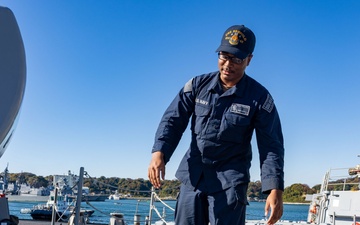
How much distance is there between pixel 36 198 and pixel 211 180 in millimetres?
66401

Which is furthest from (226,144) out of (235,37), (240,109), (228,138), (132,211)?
(132,211)

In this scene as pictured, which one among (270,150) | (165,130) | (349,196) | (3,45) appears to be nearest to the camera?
(3,45)

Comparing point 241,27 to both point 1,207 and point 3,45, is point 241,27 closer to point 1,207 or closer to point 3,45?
point 3,45

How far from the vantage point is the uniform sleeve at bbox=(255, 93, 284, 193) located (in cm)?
233

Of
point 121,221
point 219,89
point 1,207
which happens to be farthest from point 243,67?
point 121,221

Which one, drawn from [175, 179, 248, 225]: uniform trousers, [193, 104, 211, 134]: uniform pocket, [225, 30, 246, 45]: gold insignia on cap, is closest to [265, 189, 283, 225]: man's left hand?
[175, 179, 248, 225]: uniform trousers

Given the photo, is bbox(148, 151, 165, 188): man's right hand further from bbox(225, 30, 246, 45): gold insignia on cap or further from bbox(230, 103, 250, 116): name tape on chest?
bbox(225, 30, 246, 45): gold insignia on cap

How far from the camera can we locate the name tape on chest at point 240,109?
2453 millimetres

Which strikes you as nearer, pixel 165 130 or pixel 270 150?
pixel 270 150

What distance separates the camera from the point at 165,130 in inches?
102

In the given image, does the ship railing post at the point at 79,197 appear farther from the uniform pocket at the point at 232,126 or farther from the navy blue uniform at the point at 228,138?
the uniform pocket at the point at 232,126

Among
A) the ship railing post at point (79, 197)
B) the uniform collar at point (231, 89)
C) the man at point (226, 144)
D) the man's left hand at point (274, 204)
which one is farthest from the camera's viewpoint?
the ship railing post at point (79, 197)

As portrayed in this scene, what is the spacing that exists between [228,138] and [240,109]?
17 cm

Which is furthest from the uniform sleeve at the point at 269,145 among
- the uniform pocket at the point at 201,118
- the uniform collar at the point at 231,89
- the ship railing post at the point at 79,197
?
the ship railing post at the point at 79,197
